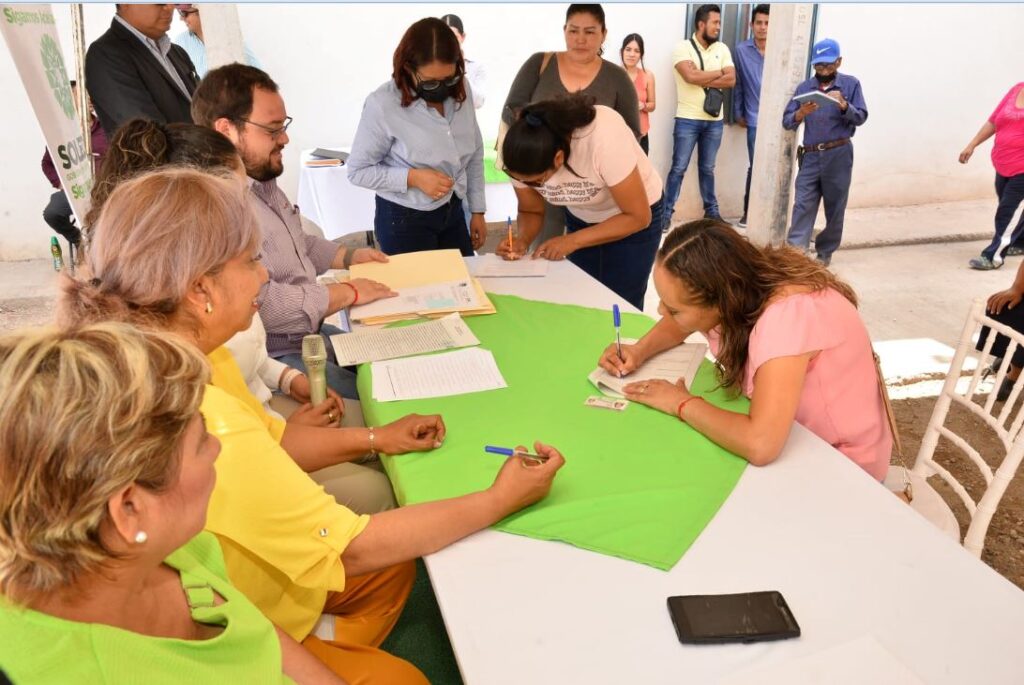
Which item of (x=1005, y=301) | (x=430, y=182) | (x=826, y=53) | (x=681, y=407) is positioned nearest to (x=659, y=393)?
(x=681, y=407)

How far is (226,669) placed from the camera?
36.7 inches

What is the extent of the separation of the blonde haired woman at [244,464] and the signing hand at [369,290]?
0.92m

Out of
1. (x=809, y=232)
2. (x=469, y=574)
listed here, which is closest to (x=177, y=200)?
(x=469, y=574)

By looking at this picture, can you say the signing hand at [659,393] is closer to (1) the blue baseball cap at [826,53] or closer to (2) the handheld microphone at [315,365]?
(2) the handheld microphone at [315,365]

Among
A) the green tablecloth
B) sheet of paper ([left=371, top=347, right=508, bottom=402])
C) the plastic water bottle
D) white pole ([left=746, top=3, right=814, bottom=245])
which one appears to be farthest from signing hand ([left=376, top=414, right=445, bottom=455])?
white pole ([left=746, top=3, right=814, bottom=245])

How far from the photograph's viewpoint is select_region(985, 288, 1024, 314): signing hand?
284 cm

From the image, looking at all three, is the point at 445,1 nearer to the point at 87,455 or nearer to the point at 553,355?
the point at 553,355

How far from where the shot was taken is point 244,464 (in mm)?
A: 1152

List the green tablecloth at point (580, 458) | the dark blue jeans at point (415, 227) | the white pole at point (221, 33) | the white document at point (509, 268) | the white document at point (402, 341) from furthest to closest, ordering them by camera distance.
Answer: the white pole at point (221, 33), the dark blue jeans at point (415, 227), the white document at point (509, 268), the white document at point (402, 341), the green tablecloth at point (580, 458)

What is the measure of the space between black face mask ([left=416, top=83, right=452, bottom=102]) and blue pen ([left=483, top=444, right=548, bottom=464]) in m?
1.73

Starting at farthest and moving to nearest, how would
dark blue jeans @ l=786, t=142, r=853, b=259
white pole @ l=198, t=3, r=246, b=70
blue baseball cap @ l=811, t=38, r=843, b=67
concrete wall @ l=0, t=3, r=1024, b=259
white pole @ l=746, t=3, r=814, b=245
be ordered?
1. concrete wall @ l=0, t=3, r=1024, b=259
2. dark blue jeans @ l=786, t=142, r=853, b=259
3. blue baseball cap @ l=811, t=38, r=843, b=67
4. white pole @ l=746, t=3, r=814, b=245
5. white pole @ l=198, t=3, r=246, b=70

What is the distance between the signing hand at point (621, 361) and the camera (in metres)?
1.81

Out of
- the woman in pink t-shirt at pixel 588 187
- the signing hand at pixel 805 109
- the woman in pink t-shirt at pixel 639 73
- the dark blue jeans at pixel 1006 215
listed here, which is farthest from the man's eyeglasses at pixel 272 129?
the dark blue jeans at pixel 1006 215

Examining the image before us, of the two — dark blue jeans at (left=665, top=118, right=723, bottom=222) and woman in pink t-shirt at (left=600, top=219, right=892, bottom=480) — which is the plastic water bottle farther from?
dark blue jeans at (left=665, top=118, right=723, bottom=222)
